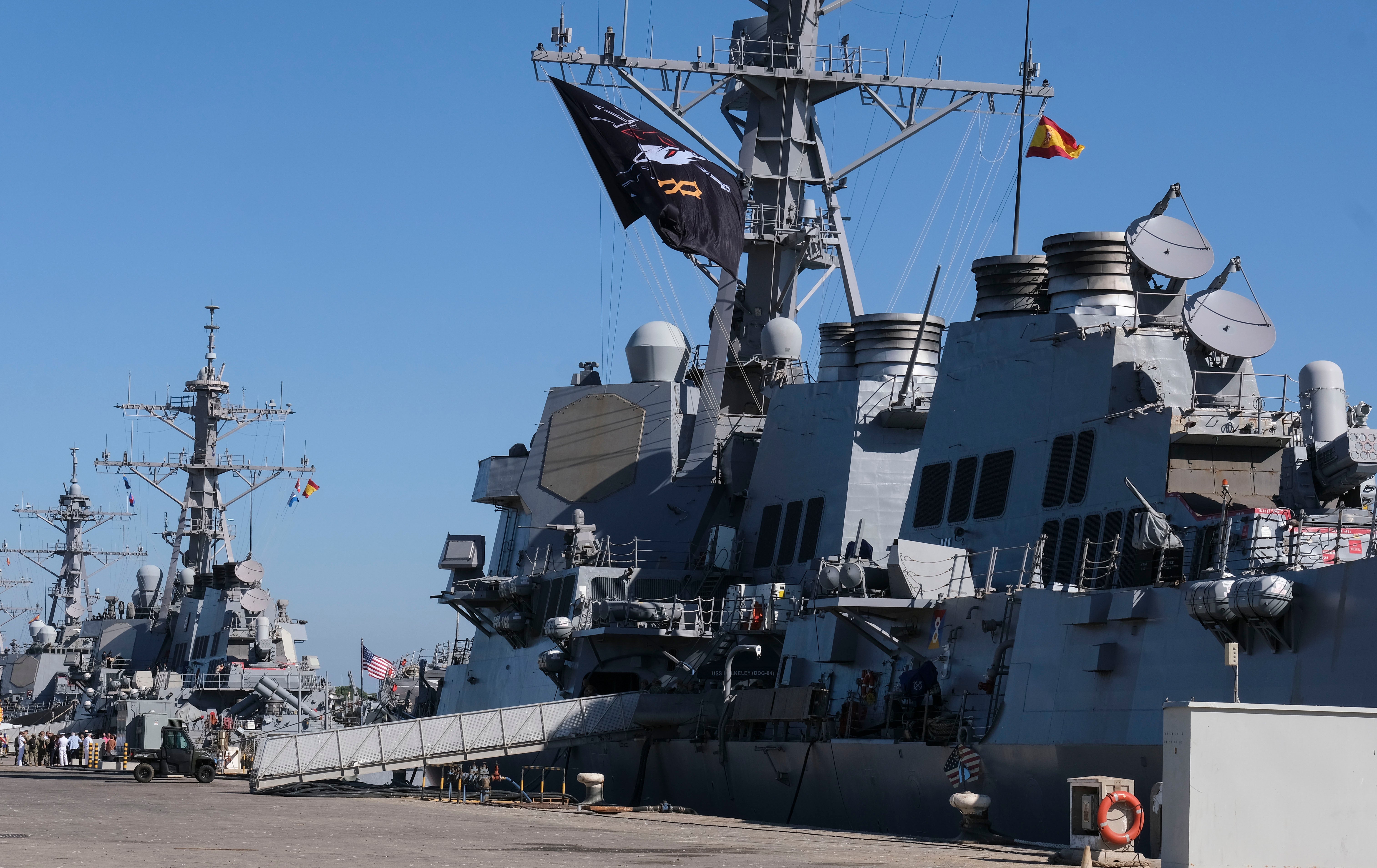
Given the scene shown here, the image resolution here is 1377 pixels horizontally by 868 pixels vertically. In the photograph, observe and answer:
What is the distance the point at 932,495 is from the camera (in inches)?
818

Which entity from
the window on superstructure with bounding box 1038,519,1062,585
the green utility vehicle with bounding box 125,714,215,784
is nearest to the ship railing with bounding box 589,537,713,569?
the green utility vehicle with bounding box 125,714,215,784

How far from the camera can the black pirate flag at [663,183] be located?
91.0ft

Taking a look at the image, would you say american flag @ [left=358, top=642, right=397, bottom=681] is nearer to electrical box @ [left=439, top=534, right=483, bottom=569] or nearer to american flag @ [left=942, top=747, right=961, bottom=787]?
electrical box @ [left=439, top=534, right=483, bottom=569]

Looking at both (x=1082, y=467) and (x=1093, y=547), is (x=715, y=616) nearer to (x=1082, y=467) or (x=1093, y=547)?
(x=1082, y=467)

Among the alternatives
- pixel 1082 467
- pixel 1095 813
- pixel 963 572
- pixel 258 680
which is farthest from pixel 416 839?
pixel 258 680

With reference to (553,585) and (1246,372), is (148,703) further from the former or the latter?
(1246,372)

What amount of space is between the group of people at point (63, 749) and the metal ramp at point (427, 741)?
16.6m

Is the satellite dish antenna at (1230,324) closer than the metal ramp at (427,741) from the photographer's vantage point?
Yes

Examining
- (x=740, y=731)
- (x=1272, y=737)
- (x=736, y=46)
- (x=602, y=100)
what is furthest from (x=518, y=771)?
(x=1272, y=737)

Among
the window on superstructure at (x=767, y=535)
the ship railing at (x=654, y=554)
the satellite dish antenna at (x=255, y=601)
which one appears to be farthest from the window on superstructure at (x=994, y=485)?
the satellite dish antenna at (x=255, y=601)

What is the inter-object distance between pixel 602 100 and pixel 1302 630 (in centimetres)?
1824

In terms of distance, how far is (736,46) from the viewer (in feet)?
100

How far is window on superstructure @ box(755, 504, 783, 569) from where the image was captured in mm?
25891

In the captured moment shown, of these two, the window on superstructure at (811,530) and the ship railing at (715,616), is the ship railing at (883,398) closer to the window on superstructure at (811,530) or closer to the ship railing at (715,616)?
the window on superstructure at (811,530)
